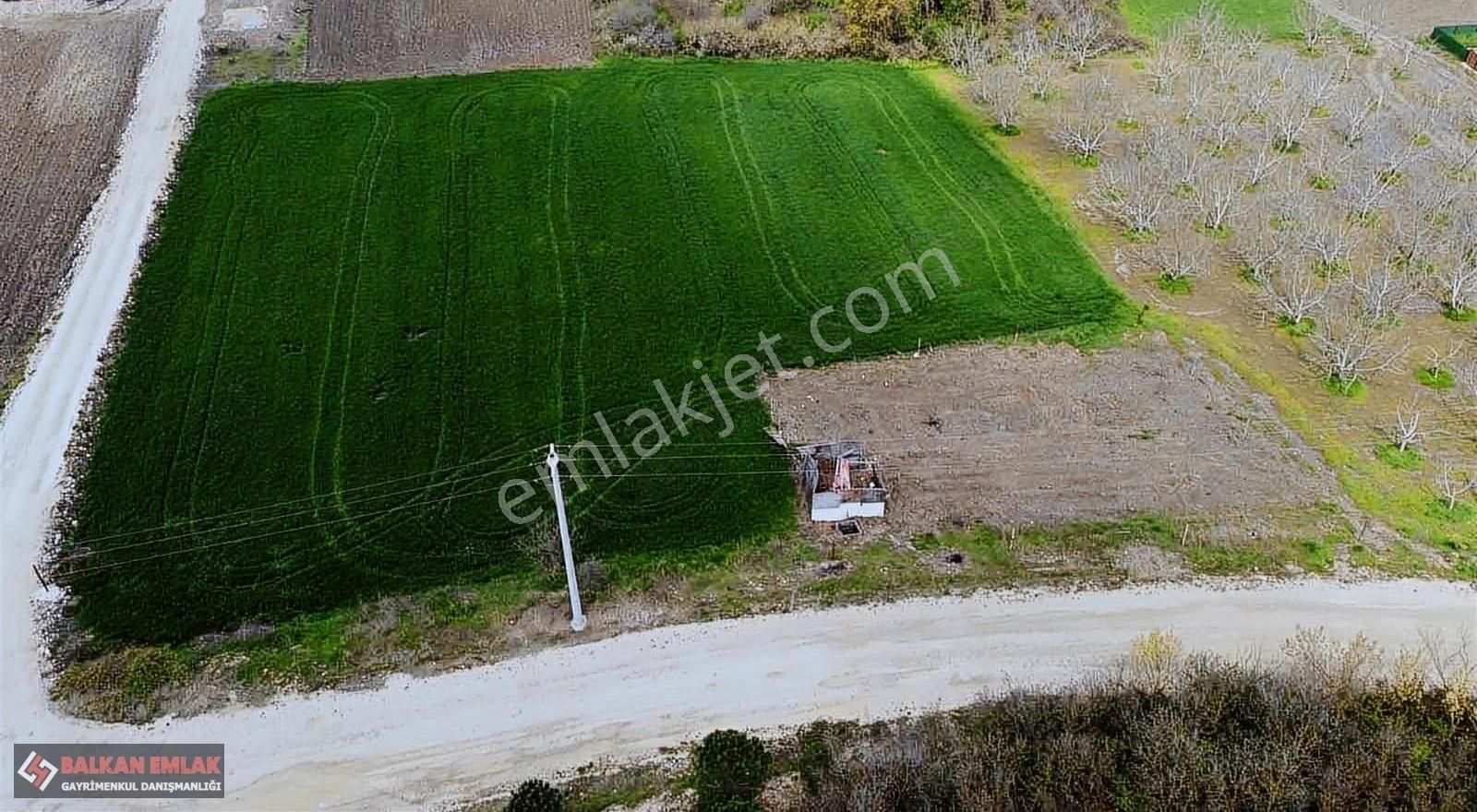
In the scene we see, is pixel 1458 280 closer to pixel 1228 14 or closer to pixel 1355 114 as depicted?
pixel 1355 114

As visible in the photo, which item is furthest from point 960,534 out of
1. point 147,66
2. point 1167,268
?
point 147,66

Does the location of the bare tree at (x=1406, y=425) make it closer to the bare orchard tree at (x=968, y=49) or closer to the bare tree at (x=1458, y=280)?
the bare tree at (x=1458, y=280)

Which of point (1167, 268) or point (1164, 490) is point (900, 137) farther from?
point (1164, 490)

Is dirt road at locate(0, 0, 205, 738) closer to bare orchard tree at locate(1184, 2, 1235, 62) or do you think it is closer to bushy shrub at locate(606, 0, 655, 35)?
bushy shrub at locate(606, 0, 655, 35)

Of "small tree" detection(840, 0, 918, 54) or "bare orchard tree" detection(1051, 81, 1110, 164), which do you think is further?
"small tree" detection(840, 0, 918, 54)

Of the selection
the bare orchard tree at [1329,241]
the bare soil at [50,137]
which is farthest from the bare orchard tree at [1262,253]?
the bare soil at [50,137]

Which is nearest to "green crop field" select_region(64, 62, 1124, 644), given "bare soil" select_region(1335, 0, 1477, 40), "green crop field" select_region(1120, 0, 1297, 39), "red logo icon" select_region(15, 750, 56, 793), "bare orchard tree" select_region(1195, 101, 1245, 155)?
"red logo icon" select_region(15, 750, 56, 793)
